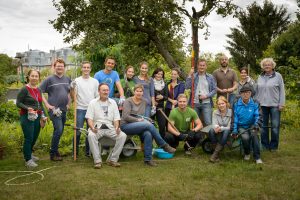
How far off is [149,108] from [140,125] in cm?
74

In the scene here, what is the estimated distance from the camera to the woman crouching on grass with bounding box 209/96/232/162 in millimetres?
5746

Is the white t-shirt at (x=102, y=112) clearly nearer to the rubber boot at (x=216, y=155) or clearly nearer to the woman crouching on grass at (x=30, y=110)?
the woman crouching on grass at (x=30, y=110)

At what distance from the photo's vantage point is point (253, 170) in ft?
16.7

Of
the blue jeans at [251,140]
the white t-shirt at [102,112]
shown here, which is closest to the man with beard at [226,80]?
the blue jeans at [251,140]

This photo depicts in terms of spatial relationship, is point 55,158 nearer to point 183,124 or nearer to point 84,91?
point 84,91

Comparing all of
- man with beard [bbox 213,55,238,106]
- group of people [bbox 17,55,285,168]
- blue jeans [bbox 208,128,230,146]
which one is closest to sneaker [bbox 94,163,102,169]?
group of people [bbox 17,55,285,168]

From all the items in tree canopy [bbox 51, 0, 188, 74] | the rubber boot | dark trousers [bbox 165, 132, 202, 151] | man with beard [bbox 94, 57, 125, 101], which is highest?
tree canopy [bbox 51, 0, 188, 74]

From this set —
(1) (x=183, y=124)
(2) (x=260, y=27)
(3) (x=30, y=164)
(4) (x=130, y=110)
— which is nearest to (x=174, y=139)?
(1) (x=183, y=124)

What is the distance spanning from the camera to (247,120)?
570cm

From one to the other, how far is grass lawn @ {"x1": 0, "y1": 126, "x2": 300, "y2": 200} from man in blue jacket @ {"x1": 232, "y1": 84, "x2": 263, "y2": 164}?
26 centimetres

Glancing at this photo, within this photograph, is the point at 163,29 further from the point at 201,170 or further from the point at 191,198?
the point at 191,198

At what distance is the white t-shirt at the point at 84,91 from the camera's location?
5707 mm

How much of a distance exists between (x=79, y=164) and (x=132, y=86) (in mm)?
1625

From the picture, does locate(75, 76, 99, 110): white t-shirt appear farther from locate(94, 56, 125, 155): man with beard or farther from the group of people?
locate(94, 56, 125, 155): man with beard
